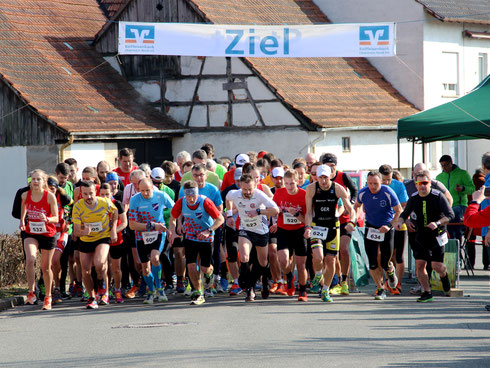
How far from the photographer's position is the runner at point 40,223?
45.2 feet

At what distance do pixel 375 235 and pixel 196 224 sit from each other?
8.53 feet

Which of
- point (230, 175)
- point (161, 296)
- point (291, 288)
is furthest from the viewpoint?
point (230, 175)

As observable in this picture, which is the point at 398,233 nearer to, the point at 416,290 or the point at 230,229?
the point at 416,290

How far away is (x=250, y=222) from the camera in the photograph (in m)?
14.1

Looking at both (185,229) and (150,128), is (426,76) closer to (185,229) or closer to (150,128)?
(150,128)

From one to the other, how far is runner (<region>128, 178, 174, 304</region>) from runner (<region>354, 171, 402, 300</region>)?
287 centimetres

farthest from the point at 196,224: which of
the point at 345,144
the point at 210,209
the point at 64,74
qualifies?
the point at 345,144

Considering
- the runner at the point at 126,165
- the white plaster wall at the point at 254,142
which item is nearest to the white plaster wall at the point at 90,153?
→ the white plaster wall at the point at 254,142

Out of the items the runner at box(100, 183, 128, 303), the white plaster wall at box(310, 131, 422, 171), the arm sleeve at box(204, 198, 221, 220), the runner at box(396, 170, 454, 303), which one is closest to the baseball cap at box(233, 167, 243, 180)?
the arm sleeve at box(204, 198, 221, 220)

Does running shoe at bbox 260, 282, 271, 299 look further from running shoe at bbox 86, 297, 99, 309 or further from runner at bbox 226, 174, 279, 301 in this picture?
running shoe at bbox 86, 297, 99, 309

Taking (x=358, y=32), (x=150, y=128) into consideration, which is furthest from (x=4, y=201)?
(x=358, y=32)

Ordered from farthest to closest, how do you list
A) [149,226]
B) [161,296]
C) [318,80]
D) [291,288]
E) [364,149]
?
1. [318,80]
2. [364,149]
3. [291,288]
4. [161,296]
5. [149,226]

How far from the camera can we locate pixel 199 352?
9508 mm

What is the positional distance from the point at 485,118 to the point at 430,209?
13.0 feet
